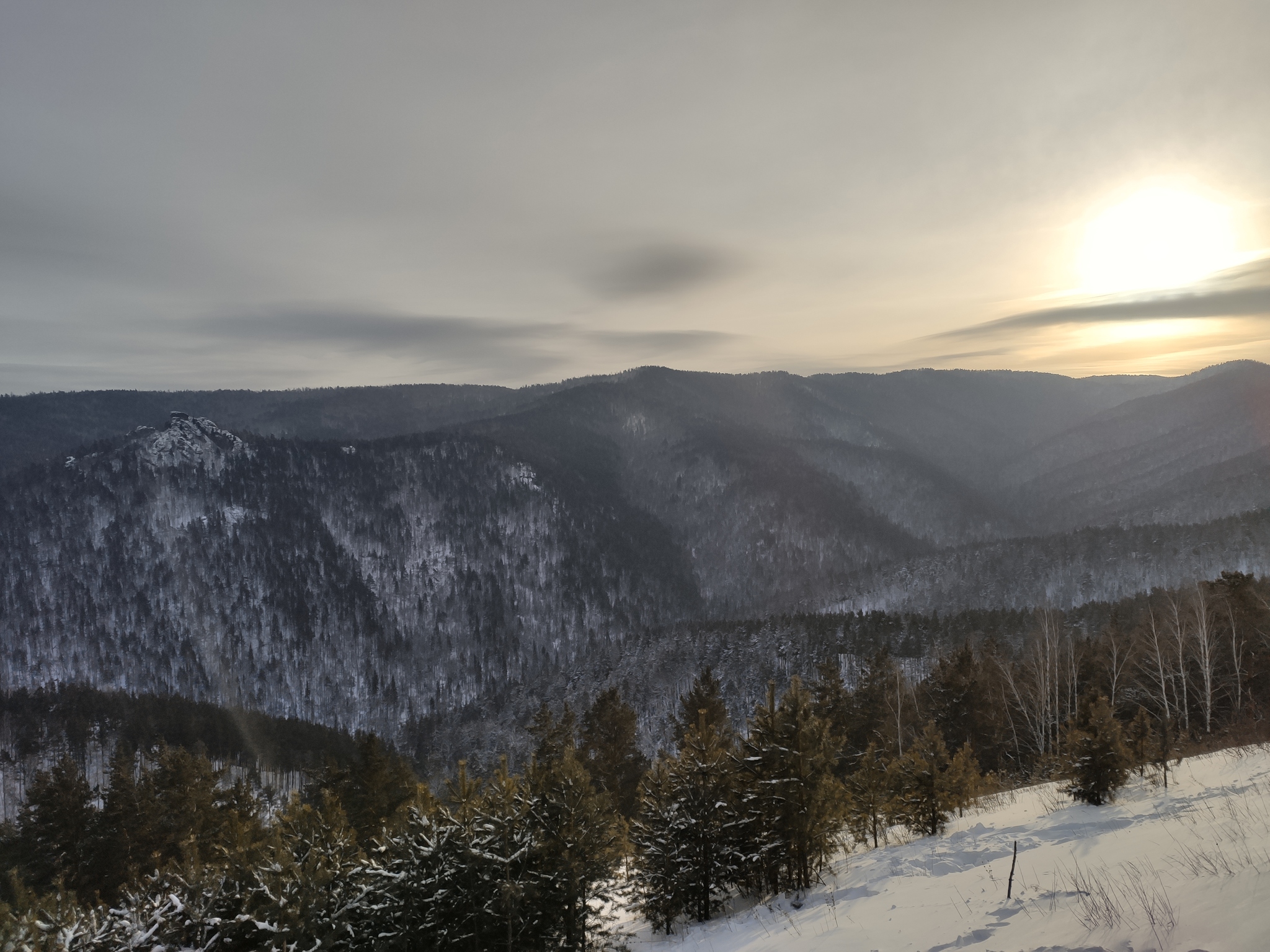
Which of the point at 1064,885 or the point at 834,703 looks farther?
the point at 834,703

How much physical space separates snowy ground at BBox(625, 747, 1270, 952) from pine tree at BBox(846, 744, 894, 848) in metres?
1.95

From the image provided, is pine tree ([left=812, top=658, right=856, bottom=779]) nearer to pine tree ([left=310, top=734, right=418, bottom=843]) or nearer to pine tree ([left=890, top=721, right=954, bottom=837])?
pine tree ([left=890, top=721, right=954, bottom=837])

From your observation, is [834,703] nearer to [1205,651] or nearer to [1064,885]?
[1205,651]

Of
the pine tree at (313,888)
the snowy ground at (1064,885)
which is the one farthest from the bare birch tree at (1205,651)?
the pine tree at (313,888)

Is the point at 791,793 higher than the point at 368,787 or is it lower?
higher

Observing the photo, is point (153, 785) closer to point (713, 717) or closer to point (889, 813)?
point (713, 717)

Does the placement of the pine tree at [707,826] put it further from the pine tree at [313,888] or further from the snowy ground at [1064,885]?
the pine tree at [313,888]

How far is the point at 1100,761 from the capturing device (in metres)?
19.1

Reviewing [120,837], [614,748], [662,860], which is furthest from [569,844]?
[120,837]

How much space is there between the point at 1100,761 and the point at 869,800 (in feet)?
28.6

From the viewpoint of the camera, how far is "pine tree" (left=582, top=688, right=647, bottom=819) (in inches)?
1517

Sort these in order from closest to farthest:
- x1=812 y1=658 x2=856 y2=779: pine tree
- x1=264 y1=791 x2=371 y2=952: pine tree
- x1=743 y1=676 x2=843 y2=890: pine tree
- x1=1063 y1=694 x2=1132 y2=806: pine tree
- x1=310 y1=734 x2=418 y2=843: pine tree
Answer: x1=264 y1=791 x2=371 y2=952: pine tree < x1=1063 y1=694 x2=1132 y2=806: pine tree < x1=743 y1=676 x2=843 y2=890: pine tree < x1=310 y1=734 x2=418 y2=843: pine tree < x1=812 y1=658 x2=856 y2=779: pine tree

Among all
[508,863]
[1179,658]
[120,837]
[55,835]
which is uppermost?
[508,863]

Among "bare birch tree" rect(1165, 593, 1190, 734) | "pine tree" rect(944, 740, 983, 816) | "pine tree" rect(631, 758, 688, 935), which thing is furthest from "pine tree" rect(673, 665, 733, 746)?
"bare birch tree" rect(1165, 593, 1190, 734)
